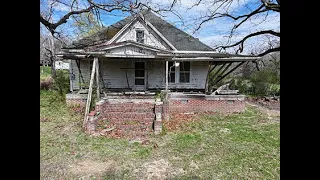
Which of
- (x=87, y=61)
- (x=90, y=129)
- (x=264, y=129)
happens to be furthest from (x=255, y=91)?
(x=90, y=129)

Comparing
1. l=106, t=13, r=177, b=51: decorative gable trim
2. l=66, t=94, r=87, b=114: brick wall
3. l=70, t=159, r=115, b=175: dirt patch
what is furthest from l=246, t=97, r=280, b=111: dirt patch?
l=70, t=159, r=115, b=175: dirt patch

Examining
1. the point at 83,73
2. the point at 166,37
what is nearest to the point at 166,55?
the point at 166,37

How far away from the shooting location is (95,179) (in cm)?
487

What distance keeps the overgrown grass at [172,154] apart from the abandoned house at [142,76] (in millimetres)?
1150

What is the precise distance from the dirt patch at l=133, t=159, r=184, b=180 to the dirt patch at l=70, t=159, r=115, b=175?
0.73 metres

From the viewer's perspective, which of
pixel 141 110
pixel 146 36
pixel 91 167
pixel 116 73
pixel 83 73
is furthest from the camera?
pixel 83 73

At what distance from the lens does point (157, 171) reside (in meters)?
5.30

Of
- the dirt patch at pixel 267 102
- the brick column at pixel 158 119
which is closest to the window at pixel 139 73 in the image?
the brick column at pixel 158 119

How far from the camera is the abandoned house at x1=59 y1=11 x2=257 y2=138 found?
31.7ft

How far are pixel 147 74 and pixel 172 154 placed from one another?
9.59m

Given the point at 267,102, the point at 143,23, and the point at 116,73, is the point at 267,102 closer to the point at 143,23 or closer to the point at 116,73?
the point at 143,23

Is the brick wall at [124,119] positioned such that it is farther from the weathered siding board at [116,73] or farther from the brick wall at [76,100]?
the weathered siding board at [116,73]

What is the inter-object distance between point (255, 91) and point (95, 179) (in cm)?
1750
